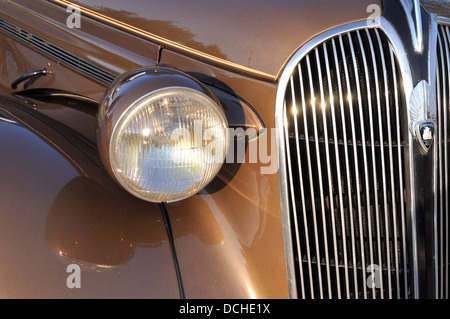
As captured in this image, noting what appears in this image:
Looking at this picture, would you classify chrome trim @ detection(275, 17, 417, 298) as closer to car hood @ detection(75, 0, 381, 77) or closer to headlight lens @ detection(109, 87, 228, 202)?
car hood @ detection(75, 0, 381, 77)

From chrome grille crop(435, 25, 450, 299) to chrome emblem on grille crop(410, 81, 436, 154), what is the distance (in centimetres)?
7

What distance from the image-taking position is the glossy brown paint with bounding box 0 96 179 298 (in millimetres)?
1209

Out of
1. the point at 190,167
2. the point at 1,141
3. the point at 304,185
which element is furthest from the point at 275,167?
the point at 1,141

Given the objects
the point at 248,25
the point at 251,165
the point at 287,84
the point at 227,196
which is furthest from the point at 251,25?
the point at 227,196

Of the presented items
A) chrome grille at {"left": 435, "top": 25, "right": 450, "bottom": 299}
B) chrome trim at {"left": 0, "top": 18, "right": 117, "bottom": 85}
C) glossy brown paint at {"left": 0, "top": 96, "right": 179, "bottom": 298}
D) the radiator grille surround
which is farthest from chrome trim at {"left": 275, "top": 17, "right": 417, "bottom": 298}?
chrome trim at {"left": 0, "top": 18, "right": 117, "bottom": 85}

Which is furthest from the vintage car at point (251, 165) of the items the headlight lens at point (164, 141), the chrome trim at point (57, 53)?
the chrome trim at point (57, 53)

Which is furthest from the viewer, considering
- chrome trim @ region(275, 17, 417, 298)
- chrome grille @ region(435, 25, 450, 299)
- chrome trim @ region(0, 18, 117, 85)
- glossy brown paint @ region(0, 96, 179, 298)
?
chrome trim @ region(0, 18, 117, 85)

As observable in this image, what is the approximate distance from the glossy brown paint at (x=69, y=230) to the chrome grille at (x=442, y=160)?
35.3 inches

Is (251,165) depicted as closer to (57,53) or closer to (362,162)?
(362,162)

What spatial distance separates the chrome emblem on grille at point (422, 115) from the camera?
1390mm

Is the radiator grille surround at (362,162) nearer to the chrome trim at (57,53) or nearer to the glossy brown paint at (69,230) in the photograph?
the glossy brown paint at (69,230)

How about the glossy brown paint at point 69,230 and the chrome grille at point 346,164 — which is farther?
the chrome grille at point 346,164

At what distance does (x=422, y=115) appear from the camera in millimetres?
1392

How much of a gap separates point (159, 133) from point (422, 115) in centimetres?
78
